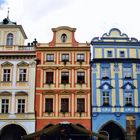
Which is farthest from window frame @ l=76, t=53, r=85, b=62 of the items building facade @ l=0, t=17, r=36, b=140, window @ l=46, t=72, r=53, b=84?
building facade @ l=0, t=17, r=36, b=140

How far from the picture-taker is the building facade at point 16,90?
3538 centimetres

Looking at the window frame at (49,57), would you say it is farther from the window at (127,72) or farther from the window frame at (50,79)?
the window at (127,72)

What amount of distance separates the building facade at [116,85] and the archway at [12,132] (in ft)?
26.9

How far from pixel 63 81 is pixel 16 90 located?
17.1 ft

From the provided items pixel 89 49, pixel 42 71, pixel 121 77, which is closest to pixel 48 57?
pixel 42 71

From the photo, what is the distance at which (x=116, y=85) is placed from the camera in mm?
35969

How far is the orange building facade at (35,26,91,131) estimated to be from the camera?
116 ft

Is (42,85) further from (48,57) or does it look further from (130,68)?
(130,68)

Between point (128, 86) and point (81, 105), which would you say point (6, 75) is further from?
point (128, 86)

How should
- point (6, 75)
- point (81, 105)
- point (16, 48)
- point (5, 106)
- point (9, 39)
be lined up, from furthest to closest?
point (9, 39) → point (16, 48) → point (6, 75) → point (5, 106) → point (81, 105)

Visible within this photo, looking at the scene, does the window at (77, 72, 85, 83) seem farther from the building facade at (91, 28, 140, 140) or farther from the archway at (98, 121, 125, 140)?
the archway at (98, 121, 125, 140)

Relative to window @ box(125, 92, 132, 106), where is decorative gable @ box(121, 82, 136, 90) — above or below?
above

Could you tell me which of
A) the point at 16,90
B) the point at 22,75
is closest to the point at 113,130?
the point at 16,90

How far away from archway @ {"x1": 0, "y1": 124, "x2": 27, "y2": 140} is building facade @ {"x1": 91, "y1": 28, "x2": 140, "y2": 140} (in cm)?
821
